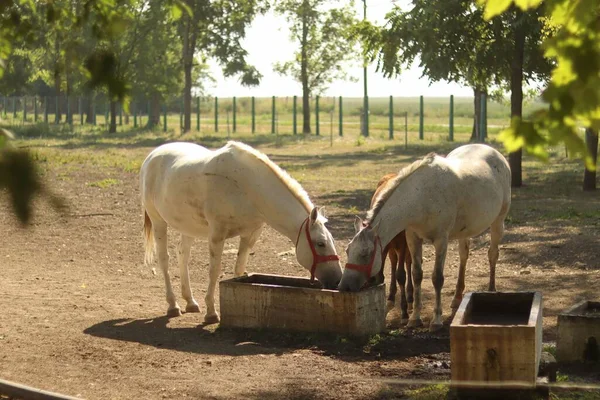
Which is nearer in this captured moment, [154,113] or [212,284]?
[212,284]

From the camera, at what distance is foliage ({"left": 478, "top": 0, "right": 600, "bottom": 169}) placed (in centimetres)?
374

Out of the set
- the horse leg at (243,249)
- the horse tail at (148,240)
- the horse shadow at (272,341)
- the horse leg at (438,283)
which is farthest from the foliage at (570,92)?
the horse tail at (148,240)

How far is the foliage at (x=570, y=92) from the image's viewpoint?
3.74m

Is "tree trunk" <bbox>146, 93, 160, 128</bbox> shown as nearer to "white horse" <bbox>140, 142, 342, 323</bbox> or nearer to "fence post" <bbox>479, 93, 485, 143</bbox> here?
"fence post" <bbox>479, 93, 485, 143</bbox>

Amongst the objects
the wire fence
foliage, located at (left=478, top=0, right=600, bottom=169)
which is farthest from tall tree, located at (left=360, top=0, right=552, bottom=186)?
foliage, located at (left=478, top=0, right=600, bottom=169)

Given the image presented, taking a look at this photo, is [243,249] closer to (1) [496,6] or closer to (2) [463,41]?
(1) [496,6]

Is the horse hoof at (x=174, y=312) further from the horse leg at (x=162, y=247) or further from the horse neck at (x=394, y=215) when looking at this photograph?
the horse neck at (x=394, y=215)

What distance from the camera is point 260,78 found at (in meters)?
54.4

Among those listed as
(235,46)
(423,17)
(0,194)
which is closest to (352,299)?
(0,194)

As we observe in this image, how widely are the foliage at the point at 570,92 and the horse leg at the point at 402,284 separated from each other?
6.35 m

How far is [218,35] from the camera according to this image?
5144 centimetres

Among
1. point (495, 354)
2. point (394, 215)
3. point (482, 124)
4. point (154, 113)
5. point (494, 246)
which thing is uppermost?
point (154, 113)

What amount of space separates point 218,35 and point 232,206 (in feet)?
139

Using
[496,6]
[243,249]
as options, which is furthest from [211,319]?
[496,6]
